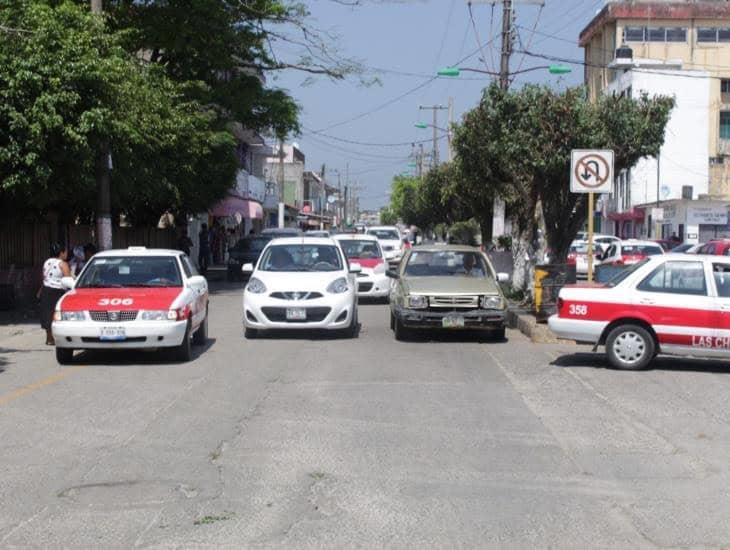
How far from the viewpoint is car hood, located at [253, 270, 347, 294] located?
17.1 meters

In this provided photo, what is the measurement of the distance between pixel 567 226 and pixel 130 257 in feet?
31.9

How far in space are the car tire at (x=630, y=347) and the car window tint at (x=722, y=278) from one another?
1.11 metres

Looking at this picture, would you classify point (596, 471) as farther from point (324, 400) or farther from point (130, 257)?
point (130, 257)

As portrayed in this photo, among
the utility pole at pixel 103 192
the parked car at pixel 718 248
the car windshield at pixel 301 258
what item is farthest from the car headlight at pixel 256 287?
the parked car at pixel 718 248

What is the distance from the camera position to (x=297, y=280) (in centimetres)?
1730

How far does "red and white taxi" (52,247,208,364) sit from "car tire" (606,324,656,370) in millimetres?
5840

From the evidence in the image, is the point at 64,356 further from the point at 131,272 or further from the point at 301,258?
the point at 301,258

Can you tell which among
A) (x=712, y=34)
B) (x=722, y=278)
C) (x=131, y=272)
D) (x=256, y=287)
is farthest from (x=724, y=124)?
(x=131, y=272)

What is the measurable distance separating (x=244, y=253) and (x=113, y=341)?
876 inches

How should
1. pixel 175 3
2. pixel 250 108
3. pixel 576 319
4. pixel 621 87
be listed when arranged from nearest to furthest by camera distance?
pixel 576 319 < pixel 175 3 < pixel 250 108 < pixel 621 87

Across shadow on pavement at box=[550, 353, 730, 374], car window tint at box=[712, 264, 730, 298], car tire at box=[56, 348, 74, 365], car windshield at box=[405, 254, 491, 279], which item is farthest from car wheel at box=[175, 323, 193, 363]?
car window tint at box=[712, 264, 730, 298]

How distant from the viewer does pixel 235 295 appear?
29703 mm

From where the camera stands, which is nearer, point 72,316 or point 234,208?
point 72,316

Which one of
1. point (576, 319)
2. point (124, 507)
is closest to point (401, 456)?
point (124, 507)
